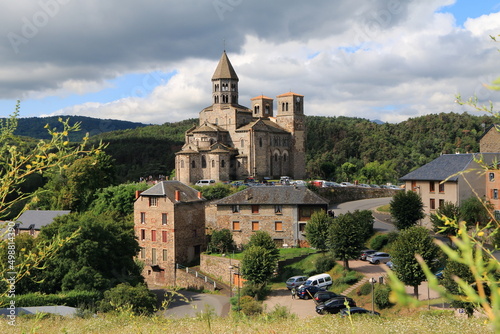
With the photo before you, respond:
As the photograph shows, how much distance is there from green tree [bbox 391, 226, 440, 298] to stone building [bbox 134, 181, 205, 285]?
20.6 metres

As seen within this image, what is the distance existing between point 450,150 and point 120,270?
7422 centimetres

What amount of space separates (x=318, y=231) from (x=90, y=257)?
686 inches

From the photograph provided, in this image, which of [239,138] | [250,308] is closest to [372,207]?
[239,138]

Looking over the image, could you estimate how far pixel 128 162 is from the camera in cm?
10338

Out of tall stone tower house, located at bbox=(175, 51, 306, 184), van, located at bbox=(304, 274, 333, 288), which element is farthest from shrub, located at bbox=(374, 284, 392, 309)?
tall stone tower house, located at bbox=(175, 51, 306, 184)

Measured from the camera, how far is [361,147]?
347ft

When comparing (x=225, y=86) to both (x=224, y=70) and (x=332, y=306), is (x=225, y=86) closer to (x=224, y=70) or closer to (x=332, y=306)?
(x=224, y=70)

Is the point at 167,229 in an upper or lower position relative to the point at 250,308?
upper

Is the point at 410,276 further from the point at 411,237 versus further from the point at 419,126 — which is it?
the point at 419,126

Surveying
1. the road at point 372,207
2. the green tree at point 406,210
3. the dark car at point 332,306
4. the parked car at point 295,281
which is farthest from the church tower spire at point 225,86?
the dark car at point 332,306

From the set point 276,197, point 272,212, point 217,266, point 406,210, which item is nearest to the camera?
point 406,210

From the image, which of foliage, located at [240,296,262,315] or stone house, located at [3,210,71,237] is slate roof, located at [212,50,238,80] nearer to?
stone house, located at [3,210,71,237]

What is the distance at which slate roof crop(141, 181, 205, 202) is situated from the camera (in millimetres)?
43156

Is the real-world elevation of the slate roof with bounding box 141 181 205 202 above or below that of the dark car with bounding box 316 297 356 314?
above
